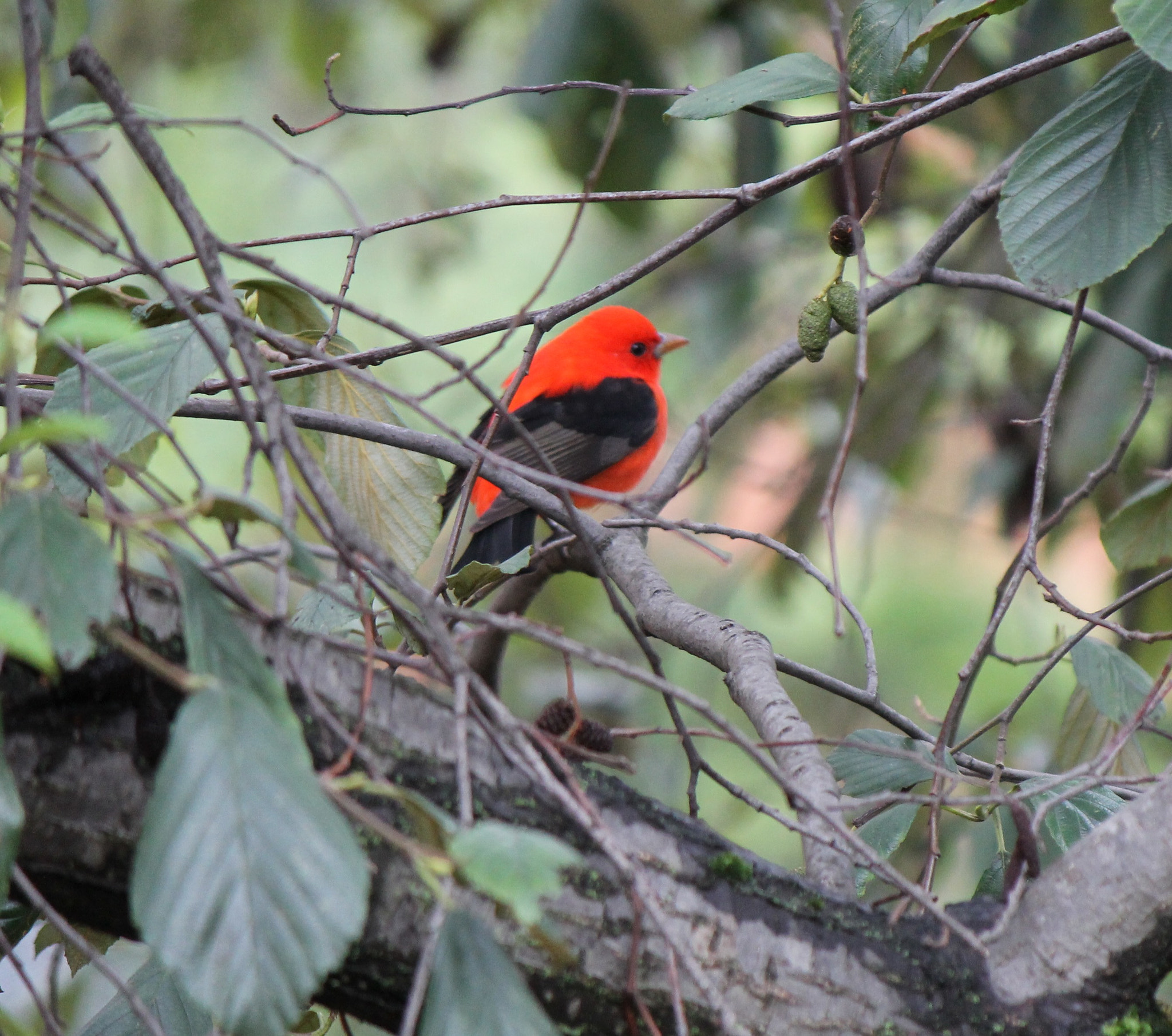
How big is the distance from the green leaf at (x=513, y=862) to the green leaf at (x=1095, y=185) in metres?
1.21

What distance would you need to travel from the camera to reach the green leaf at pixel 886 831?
177 cm

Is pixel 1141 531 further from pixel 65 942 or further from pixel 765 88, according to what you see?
pixel 65 942

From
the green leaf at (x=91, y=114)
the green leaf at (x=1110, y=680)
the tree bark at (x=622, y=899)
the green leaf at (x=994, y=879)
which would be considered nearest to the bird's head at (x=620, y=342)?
the green leaf at (x=1110, y=680)

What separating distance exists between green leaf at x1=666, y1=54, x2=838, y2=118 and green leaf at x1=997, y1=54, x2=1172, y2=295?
1.04 ft

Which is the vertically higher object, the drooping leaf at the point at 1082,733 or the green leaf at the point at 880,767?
the drooping leaf at the point at 1082,733

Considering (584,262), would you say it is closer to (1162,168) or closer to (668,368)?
(668,368)

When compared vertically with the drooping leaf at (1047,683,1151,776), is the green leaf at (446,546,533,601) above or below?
above

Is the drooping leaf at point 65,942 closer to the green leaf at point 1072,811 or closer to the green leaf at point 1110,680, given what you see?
the green leaf at point 1072,811

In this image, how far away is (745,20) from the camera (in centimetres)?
462

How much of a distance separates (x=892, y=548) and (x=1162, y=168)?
275 inches

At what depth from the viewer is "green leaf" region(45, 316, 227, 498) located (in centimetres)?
151

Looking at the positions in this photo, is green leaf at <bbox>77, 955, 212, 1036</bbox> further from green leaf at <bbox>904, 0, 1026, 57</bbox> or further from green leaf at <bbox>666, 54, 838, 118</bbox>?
green leaf at <bbox>904, 0, 1026, 57</bbox>

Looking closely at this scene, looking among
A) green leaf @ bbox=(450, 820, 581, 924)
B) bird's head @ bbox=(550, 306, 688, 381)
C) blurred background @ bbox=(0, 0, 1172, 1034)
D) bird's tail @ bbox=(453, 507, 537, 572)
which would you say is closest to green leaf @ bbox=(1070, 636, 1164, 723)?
blurred background @ bbox=(0, 0, 1172, 1034)

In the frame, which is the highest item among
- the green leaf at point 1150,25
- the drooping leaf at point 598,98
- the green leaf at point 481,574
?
the drooping leaf at point 598,98
